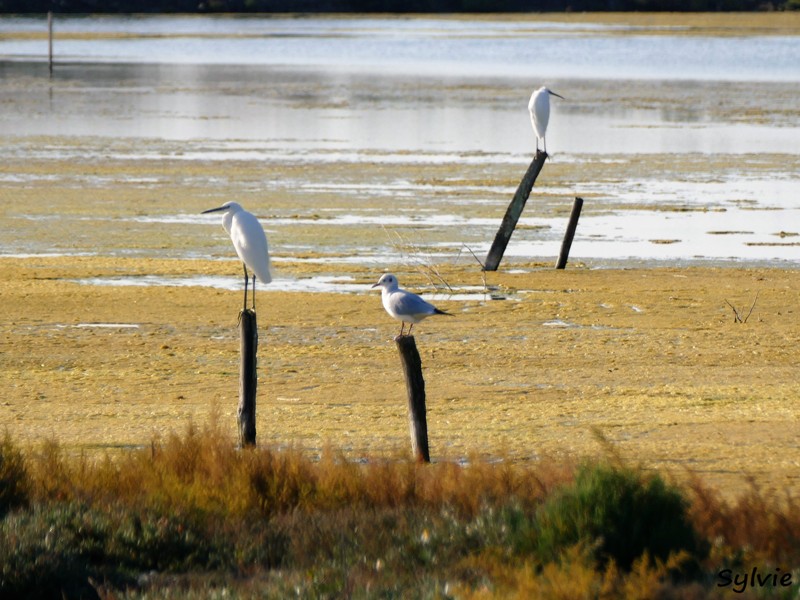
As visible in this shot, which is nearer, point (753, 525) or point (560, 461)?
point (753, 525)

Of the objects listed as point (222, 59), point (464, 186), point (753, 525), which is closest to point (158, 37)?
point (222, 59)

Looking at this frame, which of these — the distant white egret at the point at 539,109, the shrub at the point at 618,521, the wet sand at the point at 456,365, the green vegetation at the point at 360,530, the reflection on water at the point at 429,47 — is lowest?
the wet sand at the point at 456,365

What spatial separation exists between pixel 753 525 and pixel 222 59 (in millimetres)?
67017

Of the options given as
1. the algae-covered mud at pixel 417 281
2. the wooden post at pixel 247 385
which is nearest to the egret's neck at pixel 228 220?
the algae-covered mud at pixel 417 281

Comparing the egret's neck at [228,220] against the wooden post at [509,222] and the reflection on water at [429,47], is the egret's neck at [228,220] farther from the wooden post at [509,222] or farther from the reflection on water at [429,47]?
the reflection on water at [429,47]

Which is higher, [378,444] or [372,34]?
[372,34]

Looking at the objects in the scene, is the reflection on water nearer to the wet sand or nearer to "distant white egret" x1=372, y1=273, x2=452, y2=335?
the wet sand

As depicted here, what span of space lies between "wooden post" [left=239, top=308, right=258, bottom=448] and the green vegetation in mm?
1109

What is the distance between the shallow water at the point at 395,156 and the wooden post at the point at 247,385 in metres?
9.03

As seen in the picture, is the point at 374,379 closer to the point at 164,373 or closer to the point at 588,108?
the point at 164,373

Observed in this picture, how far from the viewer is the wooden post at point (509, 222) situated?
18.4 m

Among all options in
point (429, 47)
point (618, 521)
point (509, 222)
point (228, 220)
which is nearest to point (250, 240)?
point (228, 220)

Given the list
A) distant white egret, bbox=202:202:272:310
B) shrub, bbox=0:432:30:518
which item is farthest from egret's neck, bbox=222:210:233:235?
shrub, bbox=0:432:30:518

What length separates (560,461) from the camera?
905cm
